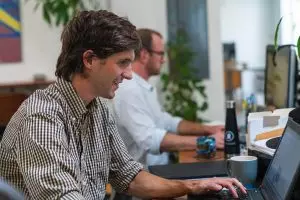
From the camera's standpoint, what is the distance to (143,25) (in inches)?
155

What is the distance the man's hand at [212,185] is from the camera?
53.6 inches

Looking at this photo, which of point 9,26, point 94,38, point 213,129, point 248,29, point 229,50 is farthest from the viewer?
point 248,29

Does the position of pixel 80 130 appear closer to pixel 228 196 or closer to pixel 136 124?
pixel 228 196

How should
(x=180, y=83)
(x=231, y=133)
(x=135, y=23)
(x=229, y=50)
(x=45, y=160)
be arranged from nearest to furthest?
(x=45, y=160)
(x=231, y=133)
(x=180, y=83)
(x=135, y=23)
(x=229, y=50)

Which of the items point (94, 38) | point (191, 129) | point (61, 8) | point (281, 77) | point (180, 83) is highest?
point (61, 8)

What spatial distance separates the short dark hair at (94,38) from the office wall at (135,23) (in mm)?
2449

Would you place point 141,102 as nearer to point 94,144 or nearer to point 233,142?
point 233,142

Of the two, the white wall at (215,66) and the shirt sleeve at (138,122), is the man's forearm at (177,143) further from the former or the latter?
the white wall at (215,66)

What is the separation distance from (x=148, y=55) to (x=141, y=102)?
14.9 inches

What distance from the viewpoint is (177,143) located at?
219cm

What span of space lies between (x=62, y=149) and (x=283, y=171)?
0.57 meters

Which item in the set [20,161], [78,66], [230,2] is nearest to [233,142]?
[78,66]

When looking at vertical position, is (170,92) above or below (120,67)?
below

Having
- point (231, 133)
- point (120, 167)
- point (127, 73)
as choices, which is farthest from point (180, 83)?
point (127, 73)
